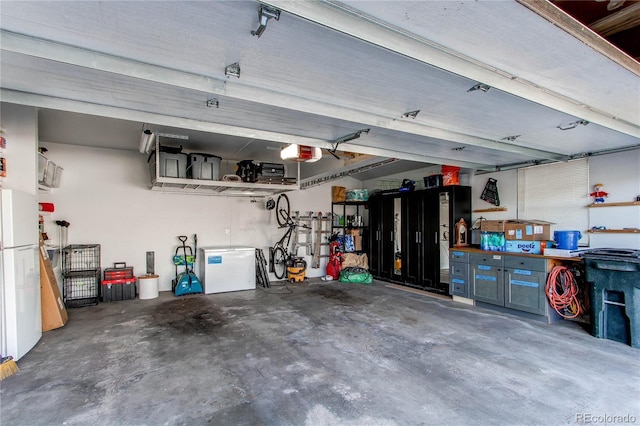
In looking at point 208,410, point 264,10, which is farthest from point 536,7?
point 208,410

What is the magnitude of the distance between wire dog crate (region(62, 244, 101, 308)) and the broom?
2.68 meters

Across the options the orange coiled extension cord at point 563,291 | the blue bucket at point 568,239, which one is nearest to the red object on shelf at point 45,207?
the orange coiled extension cord at point 563,291

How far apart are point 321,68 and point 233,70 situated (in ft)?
1.94

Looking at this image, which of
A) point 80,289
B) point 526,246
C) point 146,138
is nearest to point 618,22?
point 526,246

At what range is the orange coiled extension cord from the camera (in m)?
4.37

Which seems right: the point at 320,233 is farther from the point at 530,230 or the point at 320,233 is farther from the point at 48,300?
the point at 48,300

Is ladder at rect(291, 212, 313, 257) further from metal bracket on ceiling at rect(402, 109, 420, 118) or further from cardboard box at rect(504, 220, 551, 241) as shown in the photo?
metal bracket on ceiling at rect(402, 109, 420, 118)

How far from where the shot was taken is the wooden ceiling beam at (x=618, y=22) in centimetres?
175

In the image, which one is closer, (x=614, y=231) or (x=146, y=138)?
(x=614, y=231)

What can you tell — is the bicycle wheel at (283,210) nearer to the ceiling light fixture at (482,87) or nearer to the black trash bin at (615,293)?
the black trash bin at (615,293)

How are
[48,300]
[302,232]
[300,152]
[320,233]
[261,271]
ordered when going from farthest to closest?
[320,233], [302,232], [261,271], [300,152], [48,300]

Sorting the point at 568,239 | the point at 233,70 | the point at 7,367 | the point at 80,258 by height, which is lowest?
the point at 7,367

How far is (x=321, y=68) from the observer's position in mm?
2115

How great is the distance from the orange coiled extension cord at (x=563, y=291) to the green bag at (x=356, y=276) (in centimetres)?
377
